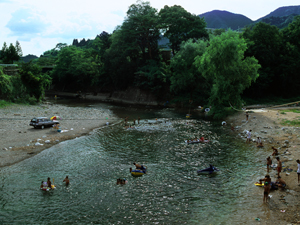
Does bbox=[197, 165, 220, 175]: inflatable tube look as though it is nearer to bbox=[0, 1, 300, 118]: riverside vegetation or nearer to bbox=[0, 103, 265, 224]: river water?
bbox=[0, 103, 265, 224]: river water

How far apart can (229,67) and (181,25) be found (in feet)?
108

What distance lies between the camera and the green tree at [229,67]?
144 ft

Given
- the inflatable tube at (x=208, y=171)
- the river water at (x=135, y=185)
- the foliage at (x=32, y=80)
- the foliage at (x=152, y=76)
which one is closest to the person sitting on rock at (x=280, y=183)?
the river water at (x=135, y=185)

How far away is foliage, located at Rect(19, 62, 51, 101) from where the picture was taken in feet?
205

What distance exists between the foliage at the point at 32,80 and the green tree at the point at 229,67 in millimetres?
45525

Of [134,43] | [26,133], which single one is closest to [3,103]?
[26,133]

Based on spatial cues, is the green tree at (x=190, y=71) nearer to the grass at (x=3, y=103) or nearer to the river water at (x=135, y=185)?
the river water at (x=135, y=185)

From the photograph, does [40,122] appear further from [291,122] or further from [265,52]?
[265,52]

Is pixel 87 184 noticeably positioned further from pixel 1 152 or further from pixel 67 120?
pixel 67 120

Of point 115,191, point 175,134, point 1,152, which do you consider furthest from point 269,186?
point 1,152

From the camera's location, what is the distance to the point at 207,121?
45906 millimetres

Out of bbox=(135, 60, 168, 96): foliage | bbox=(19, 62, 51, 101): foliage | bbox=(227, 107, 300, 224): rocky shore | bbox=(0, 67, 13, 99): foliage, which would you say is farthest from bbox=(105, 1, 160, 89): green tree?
bbox=(227, 107, 300, 224): rocky shore

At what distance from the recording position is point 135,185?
19.6 m

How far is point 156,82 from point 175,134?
36.3 metres
